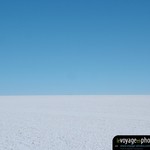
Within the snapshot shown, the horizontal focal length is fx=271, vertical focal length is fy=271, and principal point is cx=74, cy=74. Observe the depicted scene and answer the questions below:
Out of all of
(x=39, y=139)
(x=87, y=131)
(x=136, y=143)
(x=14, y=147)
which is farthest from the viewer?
(x=87, y=131)

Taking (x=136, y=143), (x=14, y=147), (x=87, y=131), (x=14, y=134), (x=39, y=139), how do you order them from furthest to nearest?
(x=87, y=131)
(x=14, y=134)
(x=39, y=139)
(x=14, y=147)
(x=136, y=143)

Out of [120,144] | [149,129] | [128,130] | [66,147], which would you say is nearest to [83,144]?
[66,147]

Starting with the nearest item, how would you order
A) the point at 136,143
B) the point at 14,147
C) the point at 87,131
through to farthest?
the point at 136,143 < the point at 14,147 < the point at 87,131

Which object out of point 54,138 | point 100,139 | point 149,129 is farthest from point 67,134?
point 149,129

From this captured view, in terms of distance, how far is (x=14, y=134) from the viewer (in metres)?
15.1

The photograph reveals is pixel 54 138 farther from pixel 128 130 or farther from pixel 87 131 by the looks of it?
pixel 128 130

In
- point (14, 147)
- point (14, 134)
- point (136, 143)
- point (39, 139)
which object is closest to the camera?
point (136, 143)

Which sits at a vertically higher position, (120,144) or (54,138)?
(54,138)

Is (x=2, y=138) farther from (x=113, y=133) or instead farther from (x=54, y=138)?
(x=113, y=133)

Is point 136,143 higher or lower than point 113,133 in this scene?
lower

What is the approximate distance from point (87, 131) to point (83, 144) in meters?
4.06

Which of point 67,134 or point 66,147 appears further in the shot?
point 67,134

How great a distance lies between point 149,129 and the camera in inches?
667

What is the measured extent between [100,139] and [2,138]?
4.93 metres
